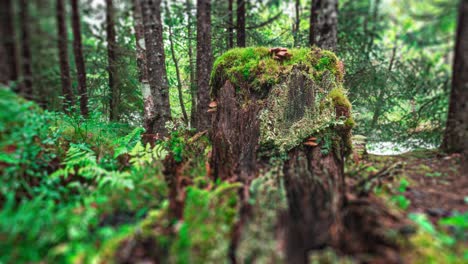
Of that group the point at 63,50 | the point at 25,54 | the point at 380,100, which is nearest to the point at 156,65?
the point at 63,50

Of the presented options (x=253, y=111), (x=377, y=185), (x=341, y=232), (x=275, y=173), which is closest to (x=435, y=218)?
(x=377, y=185)

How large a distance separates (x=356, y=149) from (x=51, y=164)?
4.91m

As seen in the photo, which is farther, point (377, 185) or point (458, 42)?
point (458, 42)

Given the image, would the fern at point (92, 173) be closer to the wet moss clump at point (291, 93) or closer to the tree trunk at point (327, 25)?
the wet moss clump at point (291, 93)

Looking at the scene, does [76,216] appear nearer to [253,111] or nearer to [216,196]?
[216,196]

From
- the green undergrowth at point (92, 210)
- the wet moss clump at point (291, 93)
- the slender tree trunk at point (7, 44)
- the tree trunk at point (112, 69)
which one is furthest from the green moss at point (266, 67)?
the tree trunk at point (112, 69)

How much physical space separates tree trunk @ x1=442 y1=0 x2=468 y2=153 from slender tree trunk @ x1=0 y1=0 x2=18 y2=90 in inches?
218

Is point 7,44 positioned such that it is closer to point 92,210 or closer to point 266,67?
point 92,210

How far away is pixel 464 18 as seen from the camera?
348cm

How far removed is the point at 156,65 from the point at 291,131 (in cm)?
422

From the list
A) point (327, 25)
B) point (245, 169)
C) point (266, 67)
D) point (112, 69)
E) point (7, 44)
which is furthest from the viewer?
point (112, 69)

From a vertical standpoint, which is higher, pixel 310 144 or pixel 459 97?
pixel 459 97

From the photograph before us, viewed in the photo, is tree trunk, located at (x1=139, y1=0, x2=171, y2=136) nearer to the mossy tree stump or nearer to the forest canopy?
the forest canopy

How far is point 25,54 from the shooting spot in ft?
11.0
